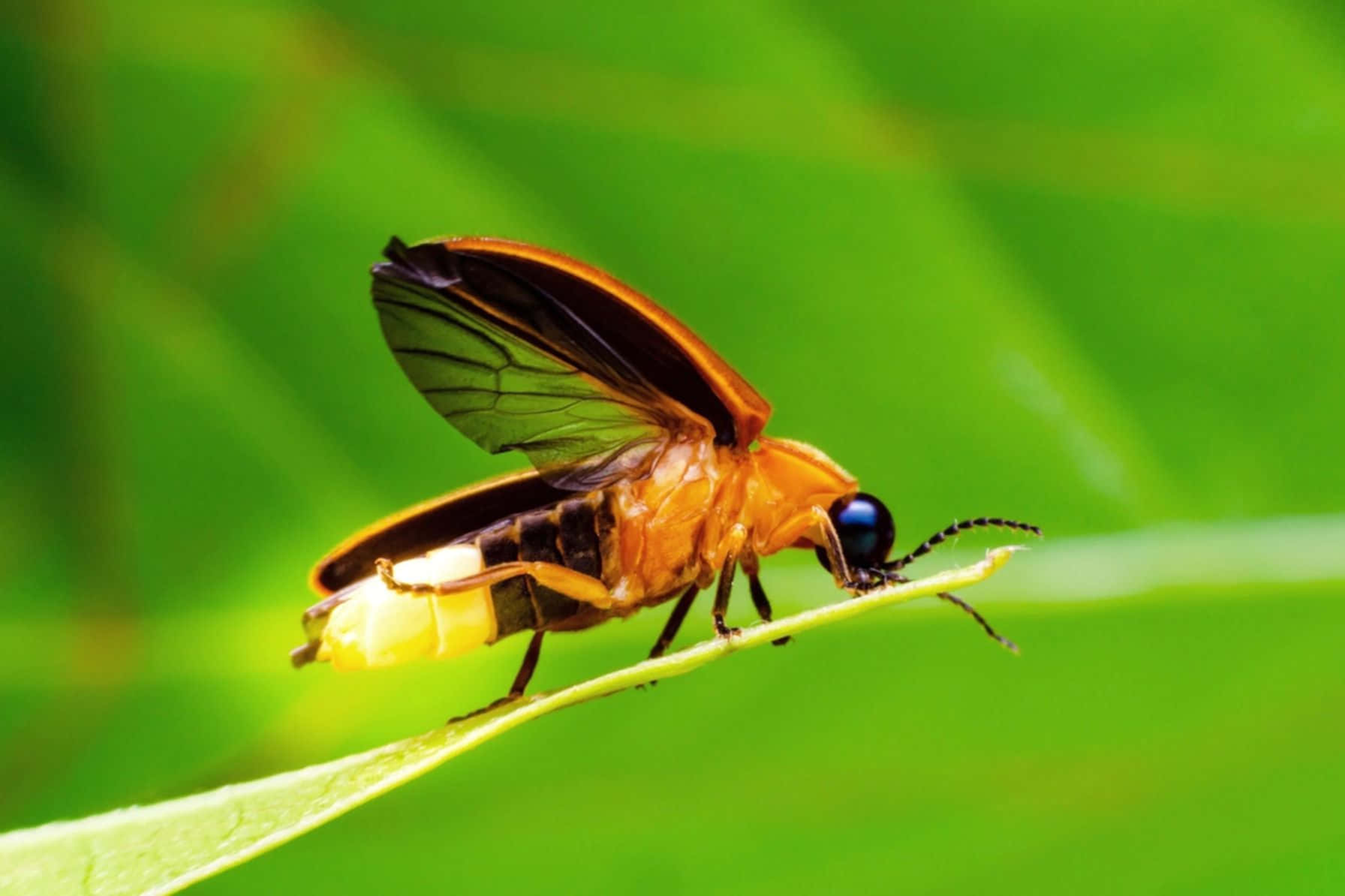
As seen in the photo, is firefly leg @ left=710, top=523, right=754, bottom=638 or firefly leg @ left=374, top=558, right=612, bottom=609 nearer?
firefly leg @ left=374, top=558, right=612, bottom=609

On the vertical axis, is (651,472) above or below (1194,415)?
below

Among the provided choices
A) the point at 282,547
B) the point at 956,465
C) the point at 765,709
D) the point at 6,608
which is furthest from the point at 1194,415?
the point at 6,608

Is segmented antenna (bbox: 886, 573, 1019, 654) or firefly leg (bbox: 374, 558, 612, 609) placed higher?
segmented antenna (bbox: 886, 573, 1019, 654)

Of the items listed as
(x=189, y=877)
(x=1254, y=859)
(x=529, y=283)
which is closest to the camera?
(x=189, y=877)

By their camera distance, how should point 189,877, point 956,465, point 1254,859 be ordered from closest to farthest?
point 189,877 < point 1254,859 < point 956,465

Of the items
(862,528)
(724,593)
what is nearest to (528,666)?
(724,593)

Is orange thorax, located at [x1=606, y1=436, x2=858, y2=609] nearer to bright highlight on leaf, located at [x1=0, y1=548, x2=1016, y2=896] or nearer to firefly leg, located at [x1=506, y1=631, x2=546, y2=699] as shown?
firefly leg, located at [x1=506, y1=631, x2=546, y2=699]

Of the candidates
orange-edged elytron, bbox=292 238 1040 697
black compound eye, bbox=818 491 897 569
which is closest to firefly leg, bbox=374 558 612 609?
orange-edged elytron, bbox=292 238 1040 697

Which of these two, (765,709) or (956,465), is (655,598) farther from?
(956,465)

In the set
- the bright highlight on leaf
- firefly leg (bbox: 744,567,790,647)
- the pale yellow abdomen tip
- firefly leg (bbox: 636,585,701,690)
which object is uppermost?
firefly leg (bbox: 744,567,790,647)
